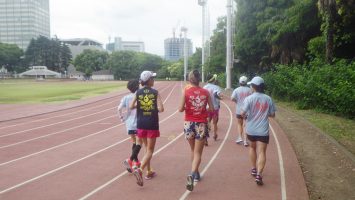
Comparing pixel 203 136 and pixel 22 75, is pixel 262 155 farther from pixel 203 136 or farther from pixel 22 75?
pixel 22 75

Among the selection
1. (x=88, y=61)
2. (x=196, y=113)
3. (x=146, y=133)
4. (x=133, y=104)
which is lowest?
(x=146, y=133)

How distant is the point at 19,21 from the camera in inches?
6309

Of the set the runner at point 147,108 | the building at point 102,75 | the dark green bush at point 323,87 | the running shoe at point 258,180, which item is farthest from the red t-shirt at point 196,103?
the building at point 102,75

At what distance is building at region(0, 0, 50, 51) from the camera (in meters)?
159

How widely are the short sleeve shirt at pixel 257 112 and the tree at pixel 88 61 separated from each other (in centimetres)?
11649

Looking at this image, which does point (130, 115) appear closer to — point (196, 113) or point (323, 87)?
point (196, 113)

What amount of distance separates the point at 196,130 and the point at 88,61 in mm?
117911

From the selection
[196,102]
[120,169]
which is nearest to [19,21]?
[120,169]

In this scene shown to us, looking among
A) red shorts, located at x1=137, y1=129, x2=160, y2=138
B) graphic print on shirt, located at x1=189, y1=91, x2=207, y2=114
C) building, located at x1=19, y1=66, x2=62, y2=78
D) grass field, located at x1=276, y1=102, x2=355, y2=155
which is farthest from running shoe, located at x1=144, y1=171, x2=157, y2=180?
building, located at x1=19, y1=66, x2=62, y2=78

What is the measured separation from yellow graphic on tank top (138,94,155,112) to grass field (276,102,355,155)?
16.9 feet

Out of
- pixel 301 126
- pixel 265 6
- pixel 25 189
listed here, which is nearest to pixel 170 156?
pixel 25 189

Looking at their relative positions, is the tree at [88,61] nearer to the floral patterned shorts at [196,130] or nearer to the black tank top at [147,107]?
the black tank top at [147,107]

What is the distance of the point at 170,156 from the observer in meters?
9.35

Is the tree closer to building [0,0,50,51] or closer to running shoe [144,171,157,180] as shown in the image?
building [0,0,50,51]
